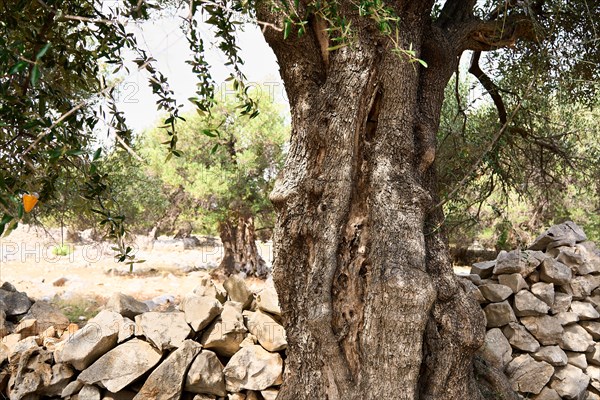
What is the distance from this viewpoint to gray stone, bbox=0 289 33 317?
5.02m

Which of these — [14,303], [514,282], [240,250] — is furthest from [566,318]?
[240,250]

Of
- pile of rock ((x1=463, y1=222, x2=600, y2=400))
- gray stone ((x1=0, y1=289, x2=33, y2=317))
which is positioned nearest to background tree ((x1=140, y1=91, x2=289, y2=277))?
gray stone ((x1=0, y1=289, x2=33, y2=317))

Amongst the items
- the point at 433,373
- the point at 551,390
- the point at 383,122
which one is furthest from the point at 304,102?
the point at 551,390

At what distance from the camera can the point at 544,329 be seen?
5.25m

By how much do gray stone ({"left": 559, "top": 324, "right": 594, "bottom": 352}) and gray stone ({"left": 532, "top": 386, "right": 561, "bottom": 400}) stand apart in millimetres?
569

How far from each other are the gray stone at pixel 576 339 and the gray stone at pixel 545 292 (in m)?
0.44

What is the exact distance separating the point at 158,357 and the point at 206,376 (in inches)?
18.0

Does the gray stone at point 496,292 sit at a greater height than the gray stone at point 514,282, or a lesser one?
lesser

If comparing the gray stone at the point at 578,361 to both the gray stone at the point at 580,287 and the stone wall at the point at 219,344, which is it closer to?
the stone wall at the point at 219,344

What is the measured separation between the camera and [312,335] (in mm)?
2922

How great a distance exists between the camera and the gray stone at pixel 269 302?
4.50m

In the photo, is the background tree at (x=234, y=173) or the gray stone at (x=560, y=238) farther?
the background tree at (x=234, y=173)

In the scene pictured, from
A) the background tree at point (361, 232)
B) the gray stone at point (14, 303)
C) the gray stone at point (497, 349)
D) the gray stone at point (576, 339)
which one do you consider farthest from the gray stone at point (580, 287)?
the gray stone at point (14, 303)

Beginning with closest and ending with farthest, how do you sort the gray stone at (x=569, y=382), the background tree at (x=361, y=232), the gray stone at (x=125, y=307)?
the background tree at (x=361, y=232) → the gray stone at (x=125, y=307) → the gray stone at (x=569, y=382)
